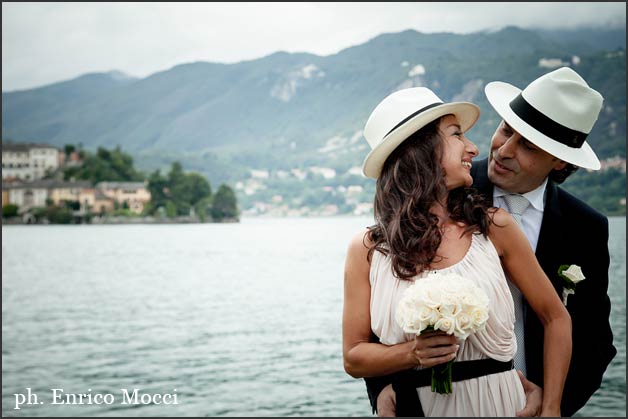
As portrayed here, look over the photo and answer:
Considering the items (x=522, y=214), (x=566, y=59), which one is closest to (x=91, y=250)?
(x=522, y=214)

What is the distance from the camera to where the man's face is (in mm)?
3242

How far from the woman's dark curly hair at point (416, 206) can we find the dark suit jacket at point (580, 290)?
0.37 metres

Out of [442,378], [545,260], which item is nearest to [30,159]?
[545,260]

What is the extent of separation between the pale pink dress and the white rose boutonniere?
0.41 metres

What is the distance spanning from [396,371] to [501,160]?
3.37ft

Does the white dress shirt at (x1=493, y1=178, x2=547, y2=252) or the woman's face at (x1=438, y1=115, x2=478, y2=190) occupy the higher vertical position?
the woman's face at (x1=438, y1=115, x2=478, y2=190)

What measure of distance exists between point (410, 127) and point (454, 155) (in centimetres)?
19

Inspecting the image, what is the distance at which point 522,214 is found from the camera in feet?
10.9

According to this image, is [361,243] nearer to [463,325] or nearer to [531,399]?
[463,325]

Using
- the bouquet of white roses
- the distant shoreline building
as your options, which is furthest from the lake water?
the distant shoreline building

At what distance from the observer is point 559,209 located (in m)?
3.29

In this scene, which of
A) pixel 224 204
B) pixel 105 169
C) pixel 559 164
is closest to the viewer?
pixel 559 164

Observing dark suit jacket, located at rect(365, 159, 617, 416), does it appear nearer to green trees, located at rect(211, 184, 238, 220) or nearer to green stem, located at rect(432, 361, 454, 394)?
green stem, located at rect(432, 361, 454, 394)

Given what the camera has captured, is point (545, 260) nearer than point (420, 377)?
No
